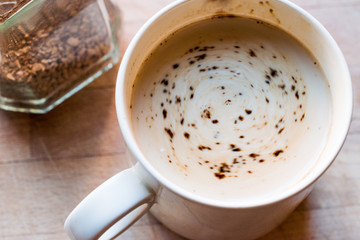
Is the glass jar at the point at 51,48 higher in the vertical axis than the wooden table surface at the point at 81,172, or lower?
higher

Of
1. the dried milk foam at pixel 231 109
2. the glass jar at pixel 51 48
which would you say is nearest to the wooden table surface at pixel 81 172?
the glass jar at pixel 51 48

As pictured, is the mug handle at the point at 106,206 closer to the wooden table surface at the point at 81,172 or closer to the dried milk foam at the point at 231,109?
the dried milk foam at the point at 231,109

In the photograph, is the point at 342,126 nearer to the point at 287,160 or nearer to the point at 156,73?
the point at 287,160

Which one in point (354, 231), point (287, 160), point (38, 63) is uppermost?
point (38, 63)

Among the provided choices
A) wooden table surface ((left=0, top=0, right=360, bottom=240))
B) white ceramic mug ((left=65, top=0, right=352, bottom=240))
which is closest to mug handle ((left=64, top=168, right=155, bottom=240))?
white ceramic mug ((left=65, top=0, right=352, bottom=240))

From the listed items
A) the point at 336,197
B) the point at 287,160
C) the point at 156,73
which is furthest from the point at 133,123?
the point at 336,197
